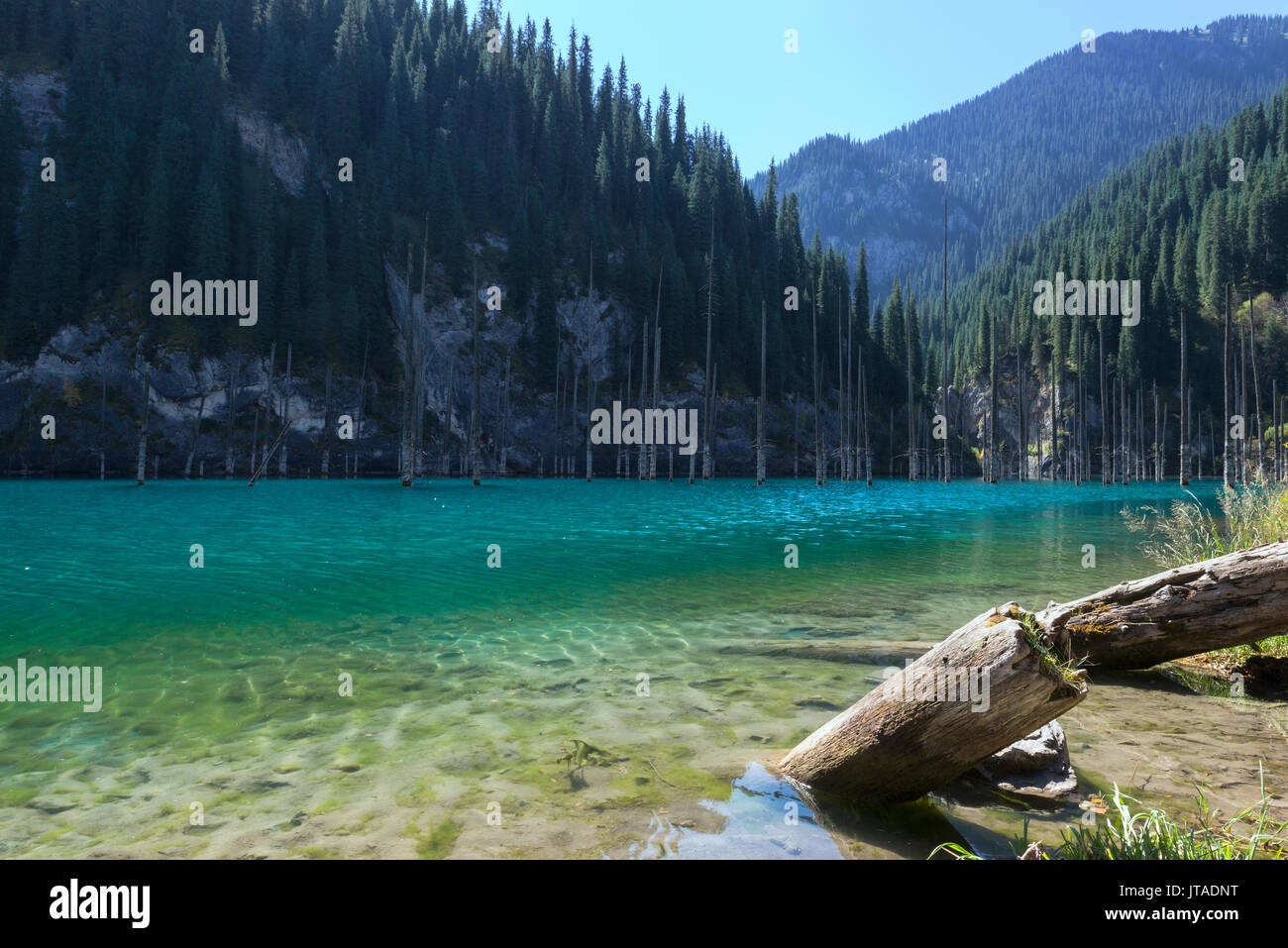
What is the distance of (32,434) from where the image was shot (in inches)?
2542

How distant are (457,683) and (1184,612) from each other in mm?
8928

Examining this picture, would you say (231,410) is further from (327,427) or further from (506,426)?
(506,426)

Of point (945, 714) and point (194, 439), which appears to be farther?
point (194, 439)

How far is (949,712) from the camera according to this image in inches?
187

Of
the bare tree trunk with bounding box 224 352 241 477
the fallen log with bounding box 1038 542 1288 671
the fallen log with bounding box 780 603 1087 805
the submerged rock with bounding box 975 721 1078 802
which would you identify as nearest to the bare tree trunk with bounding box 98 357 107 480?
the bare tree trunk with bounding box 224 352 241 477

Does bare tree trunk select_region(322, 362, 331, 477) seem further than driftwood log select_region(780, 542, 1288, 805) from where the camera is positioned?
Yes

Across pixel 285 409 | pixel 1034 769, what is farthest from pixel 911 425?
pixel 1034 769

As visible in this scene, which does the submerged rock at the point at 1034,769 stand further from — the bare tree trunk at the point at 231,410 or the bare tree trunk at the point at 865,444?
the bare tree trunk at the point at 231,410

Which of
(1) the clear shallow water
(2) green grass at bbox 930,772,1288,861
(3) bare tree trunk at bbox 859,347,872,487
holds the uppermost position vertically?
(3) bare tree trunk at bbox 859,347,872,487

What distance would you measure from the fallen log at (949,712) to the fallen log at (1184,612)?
2759 mm

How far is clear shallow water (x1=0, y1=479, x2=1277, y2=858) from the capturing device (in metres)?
4.80

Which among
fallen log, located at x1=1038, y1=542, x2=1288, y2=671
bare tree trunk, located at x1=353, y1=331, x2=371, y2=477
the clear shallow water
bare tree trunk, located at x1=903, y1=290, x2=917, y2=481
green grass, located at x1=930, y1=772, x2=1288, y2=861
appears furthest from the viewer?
bare tree trunk, located at x1=903, y1=290, x2=917, y2=481

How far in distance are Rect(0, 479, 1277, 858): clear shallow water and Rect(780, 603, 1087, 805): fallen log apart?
352mm

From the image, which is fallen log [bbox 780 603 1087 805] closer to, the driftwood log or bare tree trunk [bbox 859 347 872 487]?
the driftwood log
